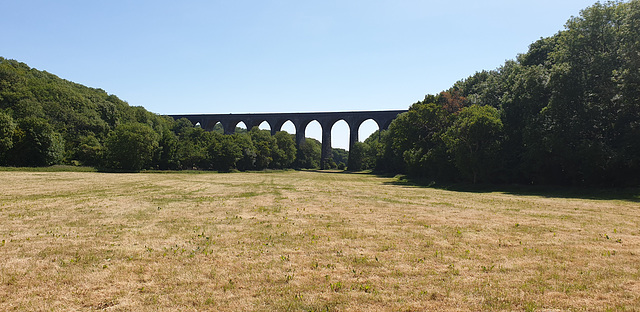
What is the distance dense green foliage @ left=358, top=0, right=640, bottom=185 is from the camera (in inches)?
1093

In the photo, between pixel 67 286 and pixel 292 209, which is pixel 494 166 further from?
pixel 67 286

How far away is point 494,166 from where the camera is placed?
1409 inches

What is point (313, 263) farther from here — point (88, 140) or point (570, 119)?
point (88, 140)

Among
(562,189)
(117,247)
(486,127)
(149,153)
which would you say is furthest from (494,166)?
(149,153)

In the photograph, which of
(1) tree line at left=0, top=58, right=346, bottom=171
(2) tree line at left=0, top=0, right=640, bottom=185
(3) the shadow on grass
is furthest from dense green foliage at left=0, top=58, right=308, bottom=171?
(3) the shadow on grass

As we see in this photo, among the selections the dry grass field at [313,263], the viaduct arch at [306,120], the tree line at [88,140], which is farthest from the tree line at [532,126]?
the viaduct arch at [306,120]

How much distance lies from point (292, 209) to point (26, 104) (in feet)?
243

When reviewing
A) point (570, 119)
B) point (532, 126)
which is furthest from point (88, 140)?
point (570, 119)

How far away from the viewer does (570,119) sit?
1204 inches

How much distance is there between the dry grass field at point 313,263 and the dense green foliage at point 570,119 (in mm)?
20428

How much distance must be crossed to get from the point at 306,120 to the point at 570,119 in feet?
286

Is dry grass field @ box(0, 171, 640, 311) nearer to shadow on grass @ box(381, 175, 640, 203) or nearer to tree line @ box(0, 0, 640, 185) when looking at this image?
shadow on grass @ box(381, 175, 640, 203)

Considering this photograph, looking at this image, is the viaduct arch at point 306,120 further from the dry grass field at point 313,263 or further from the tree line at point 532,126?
the dry grass field at point 313,263

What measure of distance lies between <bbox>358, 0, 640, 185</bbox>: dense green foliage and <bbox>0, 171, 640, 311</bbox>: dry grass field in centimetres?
2043
